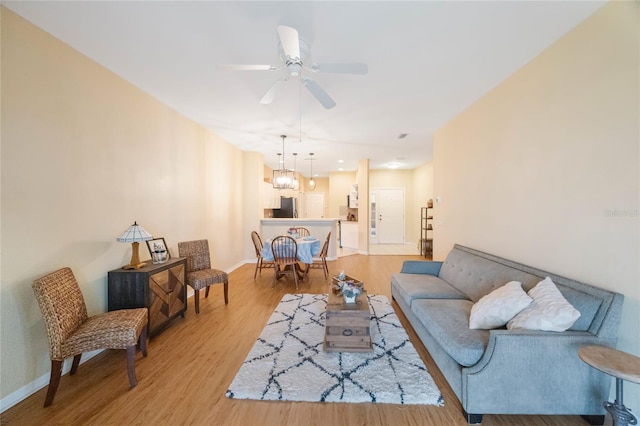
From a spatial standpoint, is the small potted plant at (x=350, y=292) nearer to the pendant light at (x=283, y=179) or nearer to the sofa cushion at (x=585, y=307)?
the sofa cushion at (x=585, y=307)

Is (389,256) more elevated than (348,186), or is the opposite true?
(348,186)

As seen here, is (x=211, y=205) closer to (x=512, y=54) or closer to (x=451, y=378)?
(x=451, y=378)

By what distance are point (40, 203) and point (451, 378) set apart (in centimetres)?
343

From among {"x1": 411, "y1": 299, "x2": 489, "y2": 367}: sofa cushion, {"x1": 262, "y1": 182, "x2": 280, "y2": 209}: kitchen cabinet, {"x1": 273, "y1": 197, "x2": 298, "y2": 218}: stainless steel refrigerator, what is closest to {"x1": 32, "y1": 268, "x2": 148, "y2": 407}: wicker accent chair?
{"x1": 411, "y1": 299, "x2": 489, "y2": 367}: sofa cushion

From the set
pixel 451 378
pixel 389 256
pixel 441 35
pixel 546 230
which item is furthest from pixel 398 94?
pixel 389 256

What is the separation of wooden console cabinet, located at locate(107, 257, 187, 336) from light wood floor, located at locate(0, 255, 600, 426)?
0.24m

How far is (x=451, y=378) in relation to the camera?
1831 millimetres

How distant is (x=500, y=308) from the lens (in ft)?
6.25

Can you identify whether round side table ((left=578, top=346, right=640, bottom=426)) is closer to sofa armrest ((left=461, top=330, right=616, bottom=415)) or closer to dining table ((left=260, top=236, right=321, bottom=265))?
sofa armrest ((left=461, top=330, right=616, bottom=415))

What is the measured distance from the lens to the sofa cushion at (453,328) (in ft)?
5.64

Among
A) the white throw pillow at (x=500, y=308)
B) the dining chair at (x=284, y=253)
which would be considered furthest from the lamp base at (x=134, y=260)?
the white throw pillow at (x=500, y=308)

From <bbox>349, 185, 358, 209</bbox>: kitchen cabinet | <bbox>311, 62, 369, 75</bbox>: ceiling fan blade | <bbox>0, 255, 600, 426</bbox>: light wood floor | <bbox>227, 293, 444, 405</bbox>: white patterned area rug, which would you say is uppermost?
<bbox>311, 62, 369, 75</bbox>: ceiling fan blade

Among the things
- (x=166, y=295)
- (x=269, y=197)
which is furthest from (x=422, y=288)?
(x=269, y=197)

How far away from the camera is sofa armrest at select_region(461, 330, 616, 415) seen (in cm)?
156
